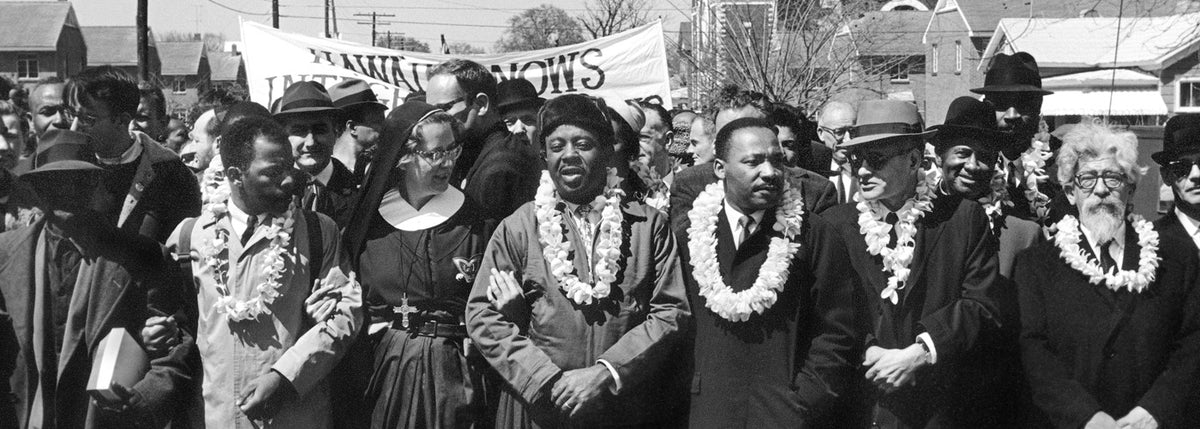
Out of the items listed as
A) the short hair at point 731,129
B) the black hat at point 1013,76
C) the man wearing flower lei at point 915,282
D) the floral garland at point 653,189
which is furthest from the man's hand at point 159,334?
the black hat at point 1013,76

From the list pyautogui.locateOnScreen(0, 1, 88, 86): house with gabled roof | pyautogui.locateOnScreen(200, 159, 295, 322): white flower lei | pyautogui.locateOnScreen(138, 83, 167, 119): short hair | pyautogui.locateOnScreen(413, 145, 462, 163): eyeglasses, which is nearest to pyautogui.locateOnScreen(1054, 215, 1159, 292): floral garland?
pyautogui.locateOnScreen(413, 145, 462, 163): eyeglasses

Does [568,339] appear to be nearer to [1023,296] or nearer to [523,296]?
[523,296]

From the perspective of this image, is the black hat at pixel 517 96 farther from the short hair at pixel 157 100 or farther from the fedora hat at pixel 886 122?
the fedora hat at pixel 886 122

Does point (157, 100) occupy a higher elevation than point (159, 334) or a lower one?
higher

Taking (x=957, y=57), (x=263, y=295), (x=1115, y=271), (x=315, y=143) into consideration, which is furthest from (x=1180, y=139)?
(x=957, y=57)

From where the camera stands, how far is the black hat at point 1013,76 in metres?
6.72

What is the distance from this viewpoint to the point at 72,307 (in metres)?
5.04

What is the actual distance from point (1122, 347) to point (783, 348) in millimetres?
1375

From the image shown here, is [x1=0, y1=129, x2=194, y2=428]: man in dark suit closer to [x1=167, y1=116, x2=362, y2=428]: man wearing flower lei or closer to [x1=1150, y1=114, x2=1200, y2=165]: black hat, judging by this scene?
[x1=167, y1=116, x2=362, y2=428]: man wearing flower lei

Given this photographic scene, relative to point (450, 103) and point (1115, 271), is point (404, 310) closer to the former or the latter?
point (450, 103)

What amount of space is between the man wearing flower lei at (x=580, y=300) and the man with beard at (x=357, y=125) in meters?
1.99

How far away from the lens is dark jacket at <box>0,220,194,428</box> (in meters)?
5.00

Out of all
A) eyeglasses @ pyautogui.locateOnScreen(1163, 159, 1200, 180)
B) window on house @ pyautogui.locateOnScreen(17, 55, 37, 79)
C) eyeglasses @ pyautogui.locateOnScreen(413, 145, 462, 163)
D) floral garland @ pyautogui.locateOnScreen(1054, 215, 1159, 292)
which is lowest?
floral garland @ pyautogui.locateOnScreen(1054, 215, 1159, 292)

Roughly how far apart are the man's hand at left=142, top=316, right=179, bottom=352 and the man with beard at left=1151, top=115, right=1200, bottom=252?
4.09 m
